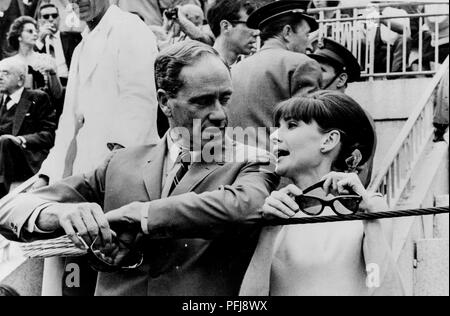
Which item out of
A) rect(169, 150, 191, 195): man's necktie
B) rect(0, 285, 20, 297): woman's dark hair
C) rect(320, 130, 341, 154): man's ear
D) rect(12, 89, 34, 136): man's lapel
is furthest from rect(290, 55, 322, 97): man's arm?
rect(0, 285, 20, 297): woman's dark hair

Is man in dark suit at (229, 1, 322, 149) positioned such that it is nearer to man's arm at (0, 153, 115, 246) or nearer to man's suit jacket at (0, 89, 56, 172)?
man's arm at (0, 153, 115, 246)

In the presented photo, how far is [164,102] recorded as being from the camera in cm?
677

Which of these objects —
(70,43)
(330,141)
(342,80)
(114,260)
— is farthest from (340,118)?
(70,43)

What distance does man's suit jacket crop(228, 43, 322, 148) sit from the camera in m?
6.61

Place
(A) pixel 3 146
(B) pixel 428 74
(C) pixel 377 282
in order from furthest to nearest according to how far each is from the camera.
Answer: (A) pixel 3 146
(B) pixel 428 74
(C) pixel 377 282

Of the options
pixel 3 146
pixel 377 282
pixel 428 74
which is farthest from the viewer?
pixel 3 146

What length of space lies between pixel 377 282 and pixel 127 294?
1.17 meters

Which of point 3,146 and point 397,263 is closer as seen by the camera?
point 397,263

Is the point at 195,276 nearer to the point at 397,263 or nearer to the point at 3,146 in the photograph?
the point at 397,263

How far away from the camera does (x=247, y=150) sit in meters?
6.66

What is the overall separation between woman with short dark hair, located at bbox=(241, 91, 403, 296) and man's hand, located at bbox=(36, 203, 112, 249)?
68cm

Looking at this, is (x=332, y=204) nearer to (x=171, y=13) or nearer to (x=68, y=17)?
(x=171, y=13)

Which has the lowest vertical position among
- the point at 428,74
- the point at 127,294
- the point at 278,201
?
the point at 127,294

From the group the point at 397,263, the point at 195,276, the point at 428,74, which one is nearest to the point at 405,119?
the point at 428,74
